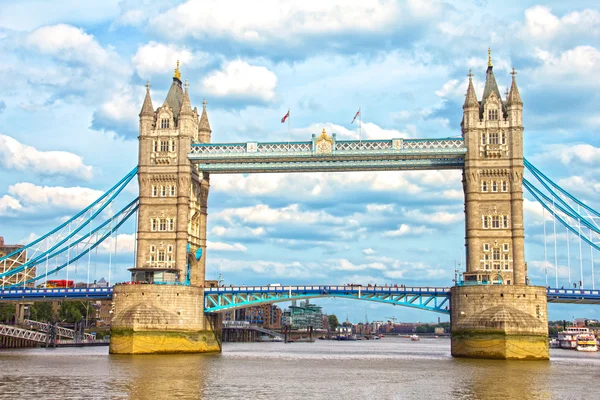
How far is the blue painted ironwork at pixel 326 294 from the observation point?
92.9 m

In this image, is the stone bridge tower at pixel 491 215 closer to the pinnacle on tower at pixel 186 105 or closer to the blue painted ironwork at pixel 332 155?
the blue painted ironwork at pixel 332 155

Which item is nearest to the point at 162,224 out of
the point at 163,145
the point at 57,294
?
the point at 163,145

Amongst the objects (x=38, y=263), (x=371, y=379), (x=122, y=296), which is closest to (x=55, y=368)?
(x=122, y=296)

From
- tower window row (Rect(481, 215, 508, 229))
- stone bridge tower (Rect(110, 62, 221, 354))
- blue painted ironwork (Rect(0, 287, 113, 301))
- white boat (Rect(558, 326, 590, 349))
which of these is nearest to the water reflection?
stone bridge tower (Rect(110, 62, 221, 354))

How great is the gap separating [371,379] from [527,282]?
3785cm

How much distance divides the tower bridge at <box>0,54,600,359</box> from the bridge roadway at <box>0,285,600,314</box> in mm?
175

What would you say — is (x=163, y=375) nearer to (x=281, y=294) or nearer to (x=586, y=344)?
(x=281, y=294)

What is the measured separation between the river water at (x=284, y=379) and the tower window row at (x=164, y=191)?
2455 cm

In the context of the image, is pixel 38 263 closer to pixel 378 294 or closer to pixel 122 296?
pixel 122 296

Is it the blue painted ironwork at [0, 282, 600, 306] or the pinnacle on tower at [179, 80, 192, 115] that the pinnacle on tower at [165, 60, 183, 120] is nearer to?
the pinnacle on tower at [179, 80, 192, 115]

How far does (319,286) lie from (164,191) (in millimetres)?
22871

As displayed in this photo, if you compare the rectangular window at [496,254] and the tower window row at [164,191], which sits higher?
the tower window row at [164,191]

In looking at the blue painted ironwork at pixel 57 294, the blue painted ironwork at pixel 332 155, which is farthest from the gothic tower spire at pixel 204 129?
the blue painted ironwork at pixel 57 294

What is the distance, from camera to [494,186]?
9306 cm
